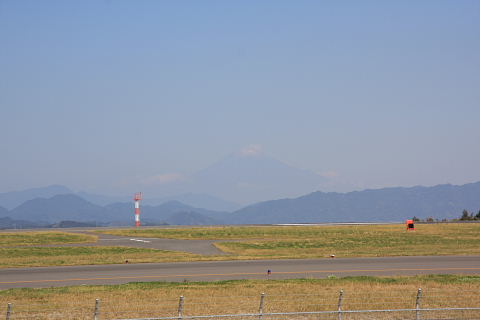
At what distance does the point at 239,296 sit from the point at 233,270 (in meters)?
10.5

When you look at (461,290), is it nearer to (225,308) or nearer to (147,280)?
(225,308)

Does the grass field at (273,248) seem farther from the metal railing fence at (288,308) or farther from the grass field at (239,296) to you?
the metal railing fence at (288,308)

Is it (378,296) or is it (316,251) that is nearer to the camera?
(378,296)

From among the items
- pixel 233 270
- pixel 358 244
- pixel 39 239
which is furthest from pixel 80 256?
pixel 358 244

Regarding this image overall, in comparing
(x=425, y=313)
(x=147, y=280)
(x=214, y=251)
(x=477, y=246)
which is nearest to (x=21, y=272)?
(x=147, y=280)

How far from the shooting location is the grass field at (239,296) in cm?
2414

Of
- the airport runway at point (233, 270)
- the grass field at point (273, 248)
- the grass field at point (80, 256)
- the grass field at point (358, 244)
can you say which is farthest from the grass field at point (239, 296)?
the grass field at point (358, 244)

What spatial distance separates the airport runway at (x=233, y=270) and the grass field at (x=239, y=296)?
9.58 ft

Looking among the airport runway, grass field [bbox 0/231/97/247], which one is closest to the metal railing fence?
the airport runway

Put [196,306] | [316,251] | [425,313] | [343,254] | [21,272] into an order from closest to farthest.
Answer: [425,313] < [196,306] < [21,272] < [343,254] < [316,251]

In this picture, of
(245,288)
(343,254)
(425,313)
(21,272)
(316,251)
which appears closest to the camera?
(425,313)

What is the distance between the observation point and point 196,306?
2478 cm

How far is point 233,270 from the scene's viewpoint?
3741cm

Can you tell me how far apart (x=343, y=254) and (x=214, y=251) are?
11646 mm
